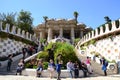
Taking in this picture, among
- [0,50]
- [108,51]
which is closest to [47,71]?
[0,50]

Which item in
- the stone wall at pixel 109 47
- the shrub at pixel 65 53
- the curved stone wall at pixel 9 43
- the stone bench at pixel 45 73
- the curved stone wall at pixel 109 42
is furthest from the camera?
the curved stone wall at pixel 9 43

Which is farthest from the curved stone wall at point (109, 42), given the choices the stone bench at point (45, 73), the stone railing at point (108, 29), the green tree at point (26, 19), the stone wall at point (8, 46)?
the green tree at point (26, 19)

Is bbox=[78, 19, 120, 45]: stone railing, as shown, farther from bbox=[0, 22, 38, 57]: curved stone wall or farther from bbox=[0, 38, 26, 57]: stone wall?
bbox=[0, 38, 26, 57]: stone wall

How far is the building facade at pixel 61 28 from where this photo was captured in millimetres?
62094

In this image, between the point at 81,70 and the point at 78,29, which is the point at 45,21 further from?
the point at 81,70

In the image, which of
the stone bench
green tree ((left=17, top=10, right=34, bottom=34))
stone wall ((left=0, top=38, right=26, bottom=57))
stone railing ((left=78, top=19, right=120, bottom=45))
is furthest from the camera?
green tree ((left=17, top=10, right=34, bottom=34))

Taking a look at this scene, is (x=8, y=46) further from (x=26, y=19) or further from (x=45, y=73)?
(x=26, y=19)

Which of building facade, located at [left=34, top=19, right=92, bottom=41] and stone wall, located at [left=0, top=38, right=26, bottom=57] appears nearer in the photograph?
stone wall, located at [left=0, top=38, right=26, bottom=57]

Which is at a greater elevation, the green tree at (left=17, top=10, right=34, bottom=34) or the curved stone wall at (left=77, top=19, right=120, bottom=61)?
the green tree at (left=17, top=10, right=34, bottom=34)

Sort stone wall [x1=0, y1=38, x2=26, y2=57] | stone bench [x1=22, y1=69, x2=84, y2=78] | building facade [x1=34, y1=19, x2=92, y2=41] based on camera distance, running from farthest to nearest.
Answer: building facade [x1=34, y1=19, x2=92, y2=41]
stone wall [x1=0, y1=38, x2=26, y2=57]
stone bench [x1=22, y1=69, x2=84, y2=78]

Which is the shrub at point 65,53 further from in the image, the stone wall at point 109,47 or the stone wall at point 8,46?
the stone wall at point 8,46

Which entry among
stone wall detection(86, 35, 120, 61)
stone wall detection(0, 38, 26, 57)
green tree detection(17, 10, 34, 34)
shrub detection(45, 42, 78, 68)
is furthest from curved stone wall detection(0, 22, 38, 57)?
green tree detection(17, 10, 34, 34)

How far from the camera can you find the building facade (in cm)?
6209

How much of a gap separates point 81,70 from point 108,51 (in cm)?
967
